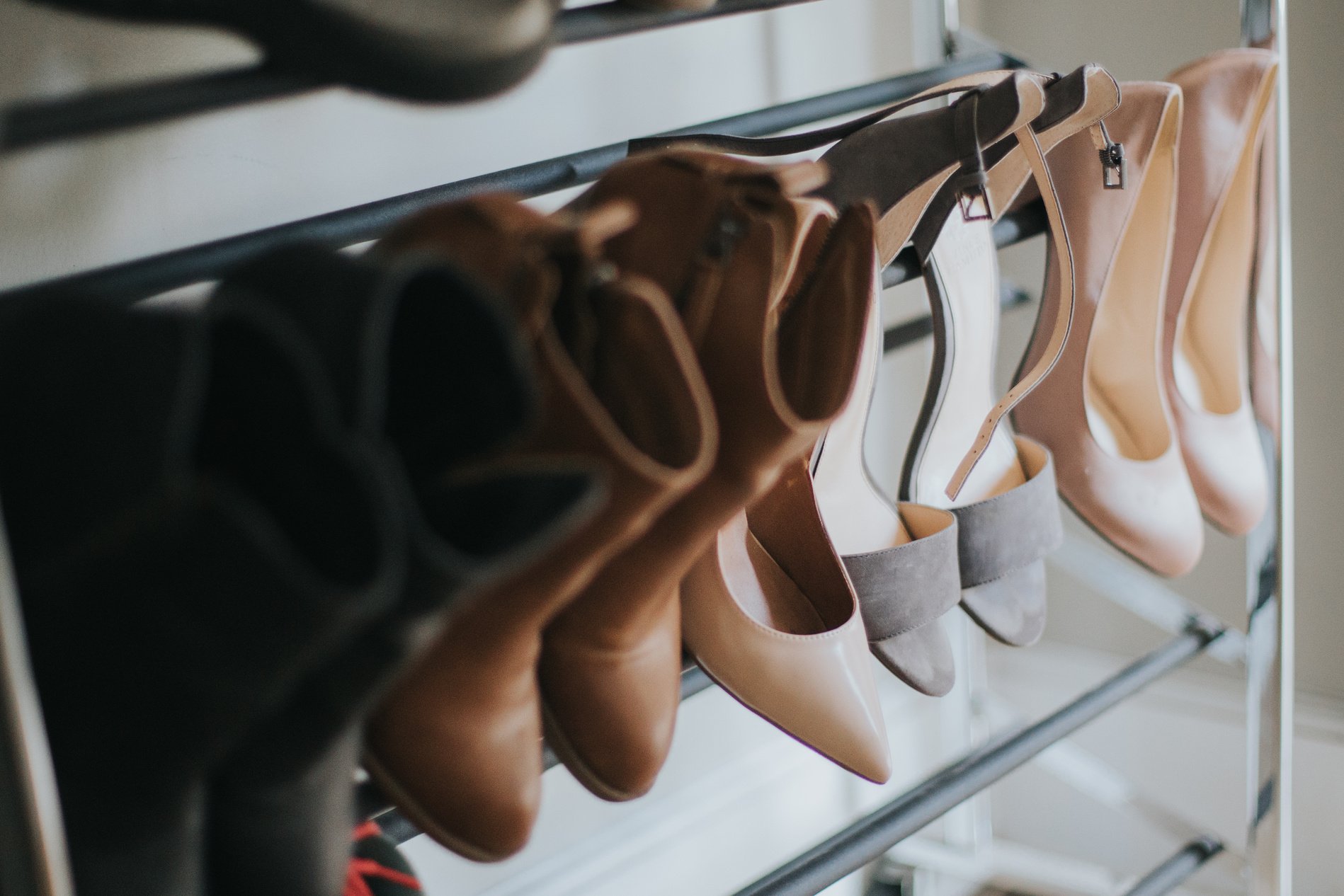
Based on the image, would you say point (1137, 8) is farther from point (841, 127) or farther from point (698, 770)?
point (698, 770)

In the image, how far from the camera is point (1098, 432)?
34.1 inches

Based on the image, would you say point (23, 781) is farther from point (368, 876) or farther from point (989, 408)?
point (989, 408)

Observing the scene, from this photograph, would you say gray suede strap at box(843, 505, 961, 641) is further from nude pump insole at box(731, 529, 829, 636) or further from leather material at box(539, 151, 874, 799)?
leather material at box(539, 151, 874, 799)

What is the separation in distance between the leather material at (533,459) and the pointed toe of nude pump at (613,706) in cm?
2

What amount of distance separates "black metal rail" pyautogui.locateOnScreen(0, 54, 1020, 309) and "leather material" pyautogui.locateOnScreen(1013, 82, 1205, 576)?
150mm

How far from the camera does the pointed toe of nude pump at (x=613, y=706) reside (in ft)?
1.46

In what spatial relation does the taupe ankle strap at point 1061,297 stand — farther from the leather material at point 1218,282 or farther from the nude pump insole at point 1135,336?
the leather material at point 1218,282

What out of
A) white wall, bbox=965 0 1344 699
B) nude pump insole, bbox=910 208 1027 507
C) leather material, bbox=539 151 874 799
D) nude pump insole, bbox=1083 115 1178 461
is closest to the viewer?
leather material, bbox=539 151 874 799

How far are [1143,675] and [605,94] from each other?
0.74 metres

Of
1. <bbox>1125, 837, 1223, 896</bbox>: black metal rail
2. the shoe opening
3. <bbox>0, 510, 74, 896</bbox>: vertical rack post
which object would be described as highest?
the shoe opening

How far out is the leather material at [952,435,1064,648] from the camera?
2.19 feet

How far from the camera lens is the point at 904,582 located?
0.60m

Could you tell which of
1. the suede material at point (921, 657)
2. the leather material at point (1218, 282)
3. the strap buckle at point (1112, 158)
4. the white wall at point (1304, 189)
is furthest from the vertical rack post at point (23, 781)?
the white wall at point (1304, 189)

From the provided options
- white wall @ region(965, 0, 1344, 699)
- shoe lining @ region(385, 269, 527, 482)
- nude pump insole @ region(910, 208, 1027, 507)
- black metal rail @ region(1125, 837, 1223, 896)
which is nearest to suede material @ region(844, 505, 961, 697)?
nude pump insole @ region(910, 208, 1027, 507)
